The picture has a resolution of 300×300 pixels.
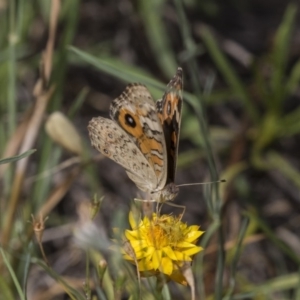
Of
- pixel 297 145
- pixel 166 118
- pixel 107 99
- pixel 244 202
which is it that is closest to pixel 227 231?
pixel 244 202

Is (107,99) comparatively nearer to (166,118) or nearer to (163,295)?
(166,118)

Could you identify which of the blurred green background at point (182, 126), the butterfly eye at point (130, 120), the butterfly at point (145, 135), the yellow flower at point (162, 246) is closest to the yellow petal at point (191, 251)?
the yellow flower at point (162, 246)

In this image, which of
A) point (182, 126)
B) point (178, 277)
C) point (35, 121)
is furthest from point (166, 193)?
A: point (182, 126)

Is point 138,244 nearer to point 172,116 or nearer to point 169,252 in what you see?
point 169,252

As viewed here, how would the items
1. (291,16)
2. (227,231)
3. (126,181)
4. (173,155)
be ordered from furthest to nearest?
1. (126,181)
2. (227,231)
3. (291,16)
4. (173,155)

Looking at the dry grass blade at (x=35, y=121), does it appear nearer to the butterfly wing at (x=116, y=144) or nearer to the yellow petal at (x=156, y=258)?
the butterfly wing at (x=116, y=144)

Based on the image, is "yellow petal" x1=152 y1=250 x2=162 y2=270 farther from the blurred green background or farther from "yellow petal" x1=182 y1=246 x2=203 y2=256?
the blurred green background

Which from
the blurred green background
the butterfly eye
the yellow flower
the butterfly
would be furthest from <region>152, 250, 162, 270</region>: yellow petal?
the blurred green background
